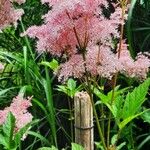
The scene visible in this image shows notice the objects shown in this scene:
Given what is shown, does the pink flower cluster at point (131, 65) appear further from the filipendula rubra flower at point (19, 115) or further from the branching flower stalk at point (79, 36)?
the filipendula rubra flower at point (19, 115)

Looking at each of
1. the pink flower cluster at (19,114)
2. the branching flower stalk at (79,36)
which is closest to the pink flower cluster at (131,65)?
the branching flower stalk at (79,36)

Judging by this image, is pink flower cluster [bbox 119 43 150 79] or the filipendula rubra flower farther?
pink flower cluster [bbox 119 43 150 79]

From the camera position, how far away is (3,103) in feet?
8.07

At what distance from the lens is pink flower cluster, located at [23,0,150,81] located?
1.26m

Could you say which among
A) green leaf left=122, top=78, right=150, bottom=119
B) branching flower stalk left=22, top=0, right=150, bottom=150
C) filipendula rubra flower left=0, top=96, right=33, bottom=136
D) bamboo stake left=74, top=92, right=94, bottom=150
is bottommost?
bamboo stake left=74, top=92, right=94, bottom=150

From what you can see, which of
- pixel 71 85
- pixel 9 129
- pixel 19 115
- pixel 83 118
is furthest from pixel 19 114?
pixel 71 85

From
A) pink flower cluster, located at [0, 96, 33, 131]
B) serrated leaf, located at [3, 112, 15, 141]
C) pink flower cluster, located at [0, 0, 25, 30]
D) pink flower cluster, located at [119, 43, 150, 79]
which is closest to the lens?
serrated leaf, located at [3, 112, 15, 141]

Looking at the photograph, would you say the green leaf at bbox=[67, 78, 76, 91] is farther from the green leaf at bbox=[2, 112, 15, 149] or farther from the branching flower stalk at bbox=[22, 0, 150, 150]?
the green leaf at bbox=[2, 112, 15, 149]

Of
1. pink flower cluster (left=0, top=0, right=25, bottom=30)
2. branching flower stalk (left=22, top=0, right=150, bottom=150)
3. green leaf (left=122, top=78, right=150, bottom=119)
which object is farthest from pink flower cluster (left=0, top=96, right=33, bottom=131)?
pink flower cluster (left=0, top=0, right=25, bottom=30)

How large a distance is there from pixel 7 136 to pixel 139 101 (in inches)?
14.3

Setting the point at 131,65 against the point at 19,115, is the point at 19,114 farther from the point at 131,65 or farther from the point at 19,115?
the point at 131,65

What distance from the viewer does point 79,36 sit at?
1.30 meters

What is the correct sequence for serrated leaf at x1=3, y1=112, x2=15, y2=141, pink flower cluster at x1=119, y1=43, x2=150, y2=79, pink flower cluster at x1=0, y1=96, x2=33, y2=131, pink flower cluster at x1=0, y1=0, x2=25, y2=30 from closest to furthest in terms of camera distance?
serrated leaf at x1=3, y1=112, x2=15, y2=141, pink flower cluster at x1=0, y1=96, x2=33, y2=131, pink flower cluster at x1=119, y1=43, x2=150, y2=79, pink flower cluster at x1=0, y1=0, x2=25, y2=30

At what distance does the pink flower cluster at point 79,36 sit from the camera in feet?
4.14
